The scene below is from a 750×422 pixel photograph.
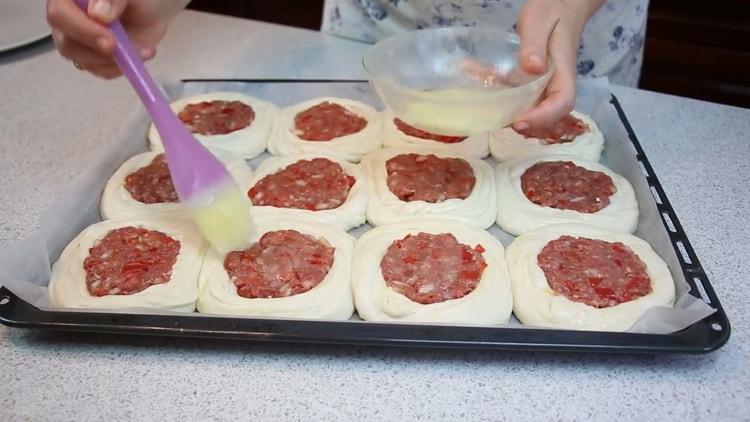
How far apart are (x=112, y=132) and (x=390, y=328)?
100 centimetres

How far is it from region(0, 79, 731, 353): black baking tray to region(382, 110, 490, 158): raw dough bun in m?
0.62

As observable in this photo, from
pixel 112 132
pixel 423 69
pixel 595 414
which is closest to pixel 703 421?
pixel 595 414

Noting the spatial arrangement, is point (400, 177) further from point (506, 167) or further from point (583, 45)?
point (583, 45)

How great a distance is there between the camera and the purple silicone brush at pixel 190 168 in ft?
3.57

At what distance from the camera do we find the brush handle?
108 cm

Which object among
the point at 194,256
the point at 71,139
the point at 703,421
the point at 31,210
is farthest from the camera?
the point at 71,139

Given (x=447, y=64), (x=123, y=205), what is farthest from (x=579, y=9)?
(x=123, y=205)

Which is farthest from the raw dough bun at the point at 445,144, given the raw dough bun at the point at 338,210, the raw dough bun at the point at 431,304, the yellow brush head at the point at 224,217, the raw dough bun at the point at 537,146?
the yellow brush head at the point at 224,217

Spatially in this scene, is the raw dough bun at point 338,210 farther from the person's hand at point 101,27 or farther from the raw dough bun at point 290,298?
the person's hand at point 101,27

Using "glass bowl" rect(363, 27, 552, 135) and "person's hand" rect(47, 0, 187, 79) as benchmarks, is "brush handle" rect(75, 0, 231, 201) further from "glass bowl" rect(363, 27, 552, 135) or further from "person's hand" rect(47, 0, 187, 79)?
"glass bowl" rect(363, 27, 552, 135)

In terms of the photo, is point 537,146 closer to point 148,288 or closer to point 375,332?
point 375,332

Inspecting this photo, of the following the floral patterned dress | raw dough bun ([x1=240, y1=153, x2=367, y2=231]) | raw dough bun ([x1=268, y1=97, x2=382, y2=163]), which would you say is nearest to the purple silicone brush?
raw dough bun ([x1=240, y1=153, x2=367, y2=231])

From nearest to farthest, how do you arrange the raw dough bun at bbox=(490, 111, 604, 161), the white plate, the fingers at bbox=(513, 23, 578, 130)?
the fingers at bbox=(513, 23, 578, 130) < the raw dough bun at bbox=(490, 111, 604, 161) < the white plate

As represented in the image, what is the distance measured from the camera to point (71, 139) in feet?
5.33
